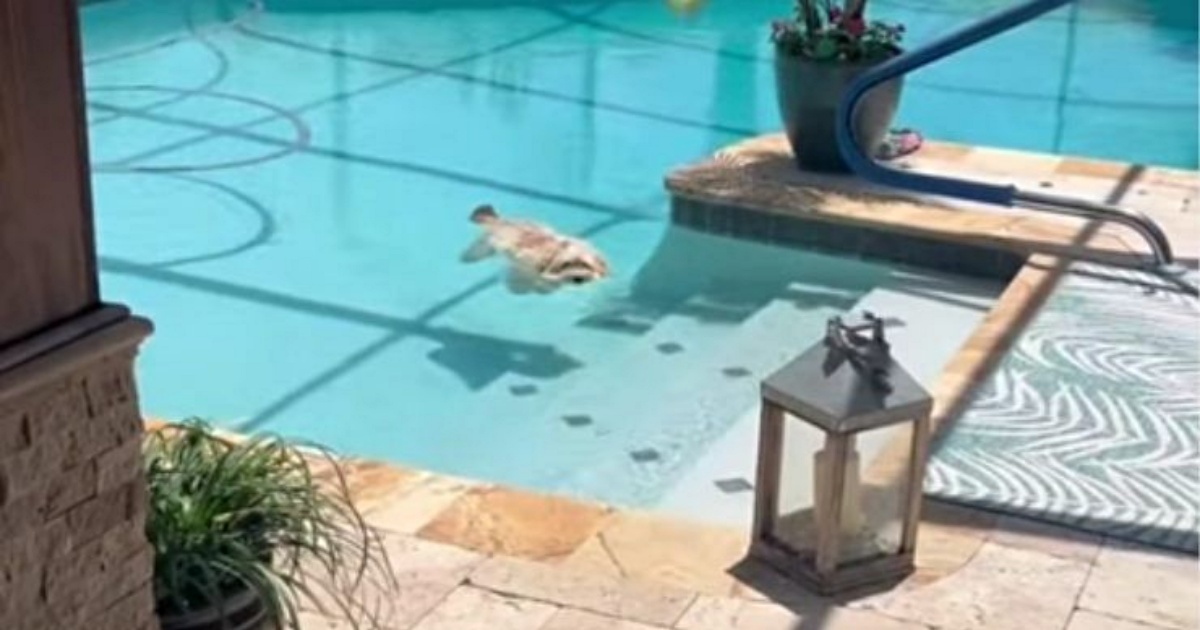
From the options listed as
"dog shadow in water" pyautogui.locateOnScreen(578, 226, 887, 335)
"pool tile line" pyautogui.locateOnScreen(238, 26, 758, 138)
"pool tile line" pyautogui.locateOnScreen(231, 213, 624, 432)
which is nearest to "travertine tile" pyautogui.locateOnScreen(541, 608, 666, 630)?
"pool tile line" pyautogui.locateOnScreen(231, 213, 624, 432)

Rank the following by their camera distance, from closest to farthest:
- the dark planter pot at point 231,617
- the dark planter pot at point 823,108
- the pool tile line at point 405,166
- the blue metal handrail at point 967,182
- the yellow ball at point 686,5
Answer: the dark planter pot at point 231,617 < the blue metal handrail at point 967,182 < the dark planter pot at point 823,108 < the pool tile line at point 405,166 < the yellow ball at point 686,5

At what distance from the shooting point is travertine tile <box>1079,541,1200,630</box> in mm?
3168

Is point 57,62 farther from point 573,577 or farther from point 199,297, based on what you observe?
point 199,297

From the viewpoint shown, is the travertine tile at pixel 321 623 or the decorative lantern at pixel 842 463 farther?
the decorative lantern at pixel 842 463

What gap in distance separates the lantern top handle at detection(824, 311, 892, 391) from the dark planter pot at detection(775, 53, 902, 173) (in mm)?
3231

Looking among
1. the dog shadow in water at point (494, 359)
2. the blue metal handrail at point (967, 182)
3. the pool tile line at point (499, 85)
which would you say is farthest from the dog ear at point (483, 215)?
the pool tile line at point (499, 85)

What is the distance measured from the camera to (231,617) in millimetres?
2502

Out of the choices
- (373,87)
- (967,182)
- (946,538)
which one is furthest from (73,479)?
(373,87)

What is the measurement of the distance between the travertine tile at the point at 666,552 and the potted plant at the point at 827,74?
3095 mm

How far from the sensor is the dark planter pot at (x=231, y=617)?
2.45 metres

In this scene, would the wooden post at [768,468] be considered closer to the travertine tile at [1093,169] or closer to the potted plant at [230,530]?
the potted plant at [230,530]

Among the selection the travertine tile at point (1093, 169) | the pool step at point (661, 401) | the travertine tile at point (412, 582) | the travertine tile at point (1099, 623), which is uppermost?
the travertine tile at point (1099, 623)

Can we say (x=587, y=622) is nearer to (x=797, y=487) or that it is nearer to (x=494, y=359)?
(x=797, y=487)

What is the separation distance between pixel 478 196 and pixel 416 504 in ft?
11.1
